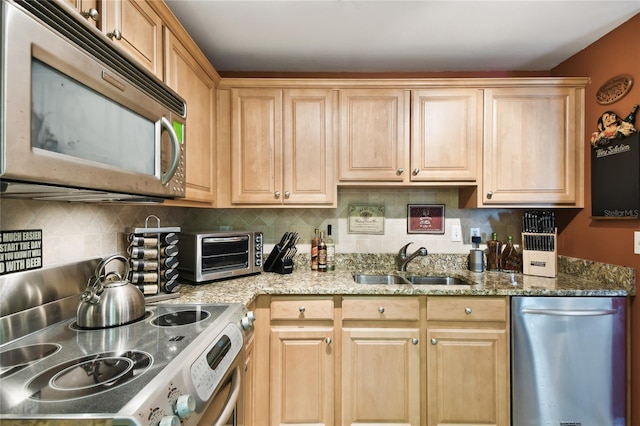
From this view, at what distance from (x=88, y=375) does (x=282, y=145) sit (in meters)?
1.57

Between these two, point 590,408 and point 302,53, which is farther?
point 302,53

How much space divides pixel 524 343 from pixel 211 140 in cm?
219

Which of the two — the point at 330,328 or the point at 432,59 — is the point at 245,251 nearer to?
the point at 330,328

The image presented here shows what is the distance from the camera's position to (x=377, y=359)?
1.73 metres

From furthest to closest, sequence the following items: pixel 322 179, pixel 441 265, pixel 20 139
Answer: pixel 441 265 → pixel 322 179 → pixel 20 139

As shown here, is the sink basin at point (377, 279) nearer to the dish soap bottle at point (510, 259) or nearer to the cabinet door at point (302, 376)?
the cabinet door at point (302, 376)

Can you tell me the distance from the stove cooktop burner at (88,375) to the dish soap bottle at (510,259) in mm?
2256

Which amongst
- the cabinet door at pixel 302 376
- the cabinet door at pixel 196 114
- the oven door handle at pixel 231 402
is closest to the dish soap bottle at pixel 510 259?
the cabinet door at pixel 302 376

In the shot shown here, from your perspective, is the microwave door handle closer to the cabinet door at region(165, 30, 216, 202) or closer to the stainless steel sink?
the cabinet door at region(165, 30, 216, 202)

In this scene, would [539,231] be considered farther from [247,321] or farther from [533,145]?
[247,321]

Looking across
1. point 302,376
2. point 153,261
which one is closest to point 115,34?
point 153,261

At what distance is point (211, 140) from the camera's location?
6.28 feet

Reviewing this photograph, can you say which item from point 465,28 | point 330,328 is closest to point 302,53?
point 465,28

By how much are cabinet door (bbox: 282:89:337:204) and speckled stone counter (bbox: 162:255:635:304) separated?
54 centimetres
